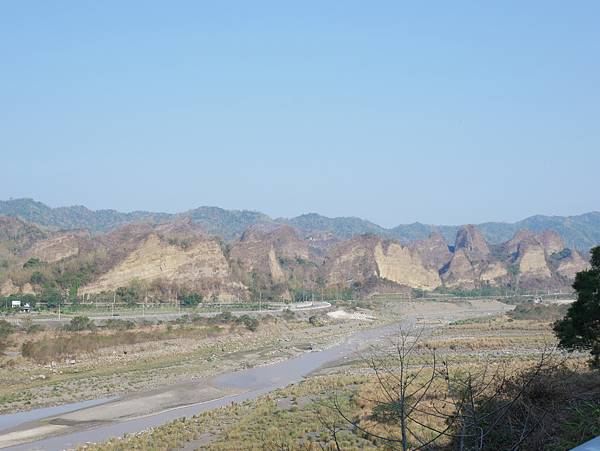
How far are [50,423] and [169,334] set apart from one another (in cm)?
3346

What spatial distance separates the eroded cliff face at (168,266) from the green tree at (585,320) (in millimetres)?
81282

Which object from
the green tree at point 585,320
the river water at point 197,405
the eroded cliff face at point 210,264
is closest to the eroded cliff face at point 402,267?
the eroded cliff face at point 210,264

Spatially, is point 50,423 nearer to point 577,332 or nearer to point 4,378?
point 4,378

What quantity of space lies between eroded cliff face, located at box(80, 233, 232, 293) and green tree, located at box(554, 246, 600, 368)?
81.3m

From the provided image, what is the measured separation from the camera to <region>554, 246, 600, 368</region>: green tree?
2083 centimetres

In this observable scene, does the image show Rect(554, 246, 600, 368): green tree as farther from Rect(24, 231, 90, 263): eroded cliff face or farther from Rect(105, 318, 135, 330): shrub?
Rect(24, 231, 90, 263): eroded cliff face

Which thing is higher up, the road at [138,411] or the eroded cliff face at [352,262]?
the eroded cliff face at [352,262]

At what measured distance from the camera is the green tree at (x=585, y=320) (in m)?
20.8

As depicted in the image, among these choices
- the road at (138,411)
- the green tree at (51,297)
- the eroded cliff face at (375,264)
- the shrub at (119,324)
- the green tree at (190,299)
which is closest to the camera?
the road at (138,411)

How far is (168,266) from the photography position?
346 feet

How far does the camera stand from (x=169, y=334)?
210 ft

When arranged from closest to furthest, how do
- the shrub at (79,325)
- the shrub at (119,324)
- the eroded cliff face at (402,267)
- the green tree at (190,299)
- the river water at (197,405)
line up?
the river water at (197,405) → the shrub at (79,325) → the shrub at (119,324) → the green tree at (190,299) → the eroded cliff face at (402,267)

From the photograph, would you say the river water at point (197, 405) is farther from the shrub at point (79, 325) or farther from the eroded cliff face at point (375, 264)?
the eroded cliff face at point (375, 264)

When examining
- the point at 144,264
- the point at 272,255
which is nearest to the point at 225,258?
the point at 144,264
